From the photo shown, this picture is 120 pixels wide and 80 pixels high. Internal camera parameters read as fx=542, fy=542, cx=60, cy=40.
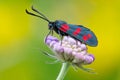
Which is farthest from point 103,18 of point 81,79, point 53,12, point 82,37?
point 82,37

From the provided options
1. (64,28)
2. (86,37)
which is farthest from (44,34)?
(86,37)

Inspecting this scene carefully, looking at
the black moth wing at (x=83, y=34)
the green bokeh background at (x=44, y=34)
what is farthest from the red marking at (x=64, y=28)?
the green bokeh background at (x=44, y=34)

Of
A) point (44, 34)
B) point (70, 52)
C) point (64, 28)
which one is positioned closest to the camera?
point (70, 52)

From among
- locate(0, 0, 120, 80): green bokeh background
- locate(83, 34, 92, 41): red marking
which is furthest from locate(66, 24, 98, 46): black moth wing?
locate(0, 0, 120, 80): green bokeh background

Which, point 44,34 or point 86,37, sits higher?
point 86,37

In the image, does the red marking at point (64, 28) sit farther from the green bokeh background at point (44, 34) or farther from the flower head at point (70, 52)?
the green bokeh background at point (44, 34)

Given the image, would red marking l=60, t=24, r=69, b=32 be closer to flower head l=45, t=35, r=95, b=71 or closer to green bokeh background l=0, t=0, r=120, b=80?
flower head l=45, t=35, r=95, b=71

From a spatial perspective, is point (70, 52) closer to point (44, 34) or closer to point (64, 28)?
point (64, 28)

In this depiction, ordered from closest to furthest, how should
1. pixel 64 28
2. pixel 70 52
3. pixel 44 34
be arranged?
pixel 70 52 < pixel 64 28 < pixel 44 34
